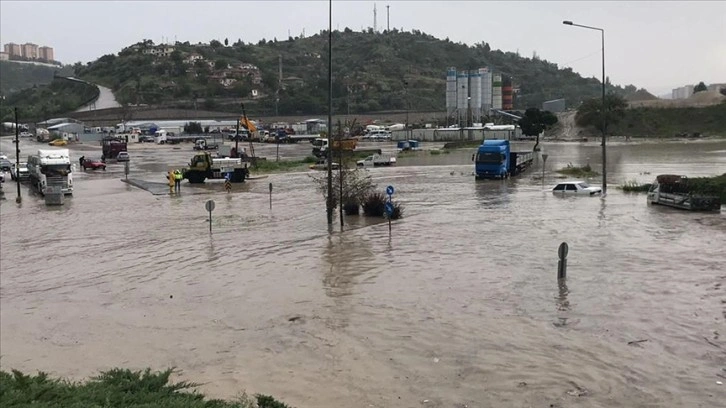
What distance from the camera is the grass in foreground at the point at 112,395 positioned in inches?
302

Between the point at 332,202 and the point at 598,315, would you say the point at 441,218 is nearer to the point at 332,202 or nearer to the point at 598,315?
the point at 332,202

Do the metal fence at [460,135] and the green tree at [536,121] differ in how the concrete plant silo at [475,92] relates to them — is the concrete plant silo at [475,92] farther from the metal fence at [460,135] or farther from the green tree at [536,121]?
the green tree at [536,121]

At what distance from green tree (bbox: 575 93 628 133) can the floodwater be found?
84621 millimetres

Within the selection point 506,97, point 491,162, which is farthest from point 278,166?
point 506,97

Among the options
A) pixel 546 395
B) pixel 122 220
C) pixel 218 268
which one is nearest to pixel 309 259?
pixel 218 268

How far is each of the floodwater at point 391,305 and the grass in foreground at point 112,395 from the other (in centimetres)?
124

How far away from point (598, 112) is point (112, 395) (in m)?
114

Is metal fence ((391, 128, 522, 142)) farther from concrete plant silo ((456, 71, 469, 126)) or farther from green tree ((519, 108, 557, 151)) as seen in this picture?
concrete plant silo ((456, 71, 469, 126))

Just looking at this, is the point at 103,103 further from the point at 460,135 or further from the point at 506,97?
the point at 460,135

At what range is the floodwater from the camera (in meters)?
10.3

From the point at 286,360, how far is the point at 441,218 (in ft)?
57.4

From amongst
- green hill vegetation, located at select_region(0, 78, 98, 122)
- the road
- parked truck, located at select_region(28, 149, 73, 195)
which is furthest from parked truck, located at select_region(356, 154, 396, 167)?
green hill vegetation, located at select_region(0, 78, 98, 122)

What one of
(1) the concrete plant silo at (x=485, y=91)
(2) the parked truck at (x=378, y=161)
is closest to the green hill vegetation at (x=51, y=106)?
(1) the concrete plant silo at (x=485, y=91)

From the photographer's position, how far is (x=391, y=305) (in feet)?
48.1
